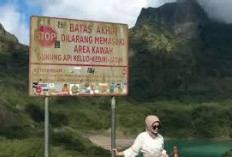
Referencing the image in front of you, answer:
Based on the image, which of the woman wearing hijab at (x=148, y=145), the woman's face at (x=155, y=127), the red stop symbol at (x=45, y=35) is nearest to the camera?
the woman's face at (x=155, y=127)

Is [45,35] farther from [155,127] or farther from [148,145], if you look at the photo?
[155,127]

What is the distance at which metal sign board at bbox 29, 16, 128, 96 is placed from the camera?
17.4m

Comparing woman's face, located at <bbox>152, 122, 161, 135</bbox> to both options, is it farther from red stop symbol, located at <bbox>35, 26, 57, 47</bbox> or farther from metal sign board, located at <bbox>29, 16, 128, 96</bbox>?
red stop symbol, located at <bbox>35, 26, 57, 47</bbox>

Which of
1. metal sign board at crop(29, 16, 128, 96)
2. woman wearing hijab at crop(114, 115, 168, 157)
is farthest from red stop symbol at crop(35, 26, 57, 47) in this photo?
woman wearing hijab at crop(114, 115, 168, 157)

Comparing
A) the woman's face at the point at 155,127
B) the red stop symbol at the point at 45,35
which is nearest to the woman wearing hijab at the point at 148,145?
the woman's face at the point at 155,127

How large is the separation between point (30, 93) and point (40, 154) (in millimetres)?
76896

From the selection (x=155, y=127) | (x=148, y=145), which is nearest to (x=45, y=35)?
(x=148, y=145)

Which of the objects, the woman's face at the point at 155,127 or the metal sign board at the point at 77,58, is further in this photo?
the metal sign board at the point at 77,58

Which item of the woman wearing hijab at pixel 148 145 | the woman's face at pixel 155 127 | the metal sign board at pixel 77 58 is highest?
the metal sign board at pixel 77 58

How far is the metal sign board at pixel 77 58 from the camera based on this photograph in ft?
57.1

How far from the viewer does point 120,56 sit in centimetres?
1909

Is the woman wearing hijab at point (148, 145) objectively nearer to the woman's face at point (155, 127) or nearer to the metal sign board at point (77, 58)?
the woman's face at point (155, 127)

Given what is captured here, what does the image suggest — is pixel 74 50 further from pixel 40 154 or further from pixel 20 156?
pixel 20 156

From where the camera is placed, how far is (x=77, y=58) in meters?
18.3
